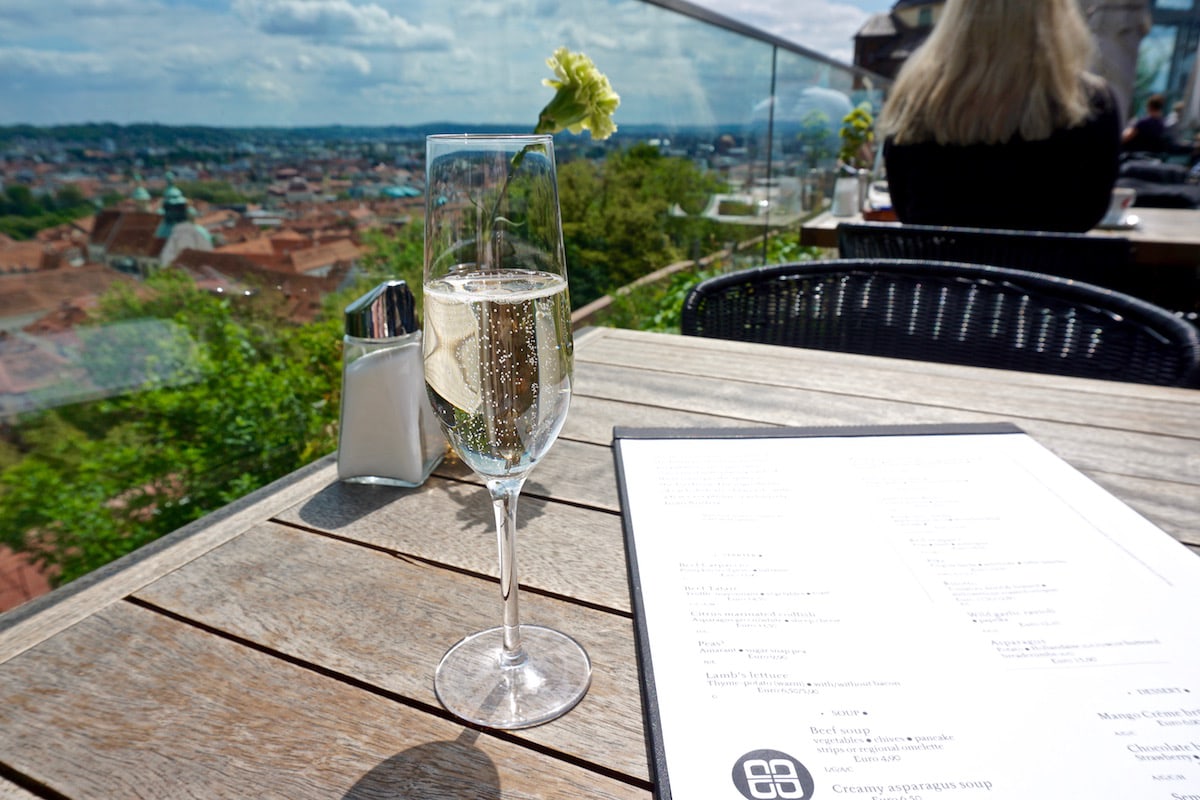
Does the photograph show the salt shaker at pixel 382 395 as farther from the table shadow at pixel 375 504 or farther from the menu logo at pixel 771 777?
the menu logo at pixel 771 777

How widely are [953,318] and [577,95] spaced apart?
1.12 meters

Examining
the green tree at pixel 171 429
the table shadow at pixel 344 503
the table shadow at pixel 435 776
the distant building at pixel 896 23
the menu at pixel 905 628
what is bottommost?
the green tree at pixel 171 429

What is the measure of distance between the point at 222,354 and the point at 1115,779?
2.51 metres

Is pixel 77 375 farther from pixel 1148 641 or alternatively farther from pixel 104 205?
pixel 1148 641

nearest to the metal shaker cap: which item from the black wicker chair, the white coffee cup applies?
the black wicker chair

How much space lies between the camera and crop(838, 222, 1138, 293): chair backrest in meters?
1.99

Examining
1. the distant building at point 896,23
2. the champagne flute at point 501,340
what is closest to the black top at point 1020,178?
the champagne flute at point 501,340

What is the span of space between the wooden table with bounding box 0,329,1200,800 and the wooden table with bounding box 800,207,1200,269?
6.23ft

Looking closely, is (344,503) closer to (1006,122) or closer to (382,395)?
(382,395)

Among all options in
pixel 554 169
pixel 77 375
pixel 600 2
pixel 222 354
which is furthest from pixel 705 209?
pixel 554 169

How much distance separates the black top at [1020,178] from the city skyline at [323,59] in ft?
4.22

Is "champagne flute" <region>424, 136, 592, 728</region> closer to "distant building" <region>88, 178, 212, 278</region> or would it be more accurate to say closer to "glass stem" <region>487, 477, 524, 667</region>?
"glass stem" <region>487, 477, 524, 667</region>

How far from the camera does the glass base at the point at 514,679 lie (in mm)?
546

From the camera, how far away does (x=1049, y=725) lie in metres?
0.49
